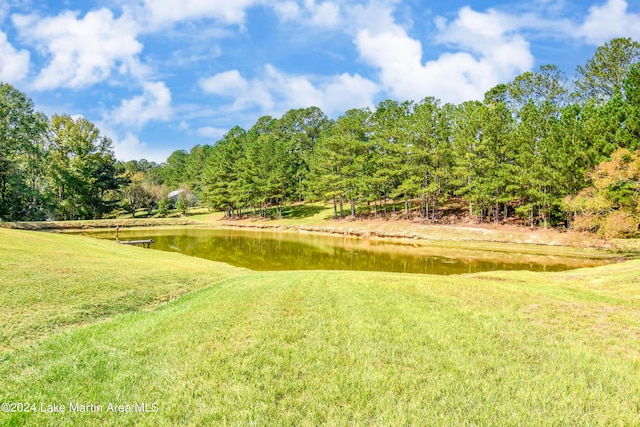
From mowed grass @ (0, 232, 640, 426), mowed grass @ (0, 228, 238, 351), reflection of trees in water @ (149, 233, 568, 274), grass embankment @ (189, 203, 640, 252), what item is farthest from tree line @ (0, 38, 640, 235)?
mowed grass @ (0, 228, 238, 351)

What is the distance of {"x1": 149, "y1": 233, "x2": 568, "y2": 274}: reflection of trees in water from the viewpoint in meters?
22.2

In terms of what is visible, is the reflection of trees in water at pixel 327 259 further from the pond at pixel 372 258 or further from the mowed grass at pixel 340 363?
the mowed grass at pixel 340 363

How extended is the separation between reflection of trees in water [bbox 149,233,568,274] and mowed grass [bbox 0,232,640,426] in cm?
1338

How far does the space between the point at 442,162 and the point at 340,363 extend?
45.1m

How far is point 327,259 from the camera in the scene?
25953mm

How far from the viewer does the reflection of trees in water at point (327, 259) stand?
72.9 ft

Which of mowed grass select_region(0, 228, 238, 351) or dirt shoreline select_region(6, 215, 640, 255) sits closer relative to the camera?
mowed grass select_region(0, 228, 238, 351)

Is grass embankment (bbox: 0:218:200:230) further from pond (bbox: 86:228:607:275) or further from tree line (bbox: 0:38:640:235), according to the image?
pond (bbox: 86:228:607:275)

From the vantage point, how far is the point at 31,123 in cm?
4734

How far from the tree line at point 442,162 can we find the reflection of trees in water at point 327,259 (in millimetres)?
8343

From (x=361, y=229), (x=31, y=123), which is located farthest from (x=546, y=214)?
(x=31, y=123)

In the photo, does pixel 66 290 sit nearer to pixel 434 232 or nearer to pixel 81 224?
pixel 434 232

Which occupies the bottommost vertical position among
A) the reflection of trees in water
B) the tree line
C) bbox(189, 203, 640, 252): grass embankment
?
the reflection of trees in water

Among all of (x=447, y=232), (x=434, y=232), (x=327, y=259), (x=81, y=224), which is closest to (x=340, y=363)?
(x=327, y=259)
